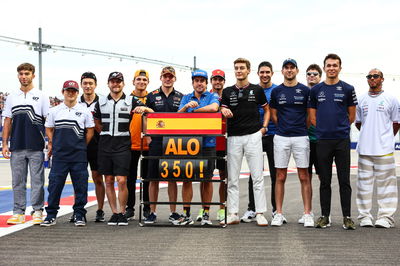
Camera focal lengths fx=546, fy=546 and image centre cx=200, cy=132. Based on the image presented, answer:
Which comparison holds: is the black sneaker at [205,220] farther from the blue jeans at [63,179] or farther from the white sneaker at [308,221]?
the blue jeans at [63,179]

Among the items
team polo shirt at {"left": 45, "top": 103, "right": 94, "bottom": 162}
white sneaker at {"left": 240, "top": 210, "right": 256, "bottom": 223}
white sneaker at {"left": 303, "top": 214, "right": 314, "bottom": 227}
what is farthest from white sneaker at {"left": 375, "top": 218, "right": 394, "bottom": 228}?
team polo shirt at {"left": 45, "top": 103, "right": 94, "bottom": 162}

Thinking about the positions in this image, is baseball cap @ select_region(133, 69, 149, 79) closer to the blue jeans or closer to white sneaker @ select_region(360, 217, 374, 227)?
the blue jeans

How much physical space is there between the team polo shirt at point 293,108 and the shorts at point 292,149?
0.07 m

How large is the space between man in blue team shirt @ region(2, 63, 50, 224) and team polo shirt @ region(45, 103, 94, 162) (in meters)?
0.27

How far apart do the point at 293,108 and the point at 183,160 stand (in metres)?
1.53

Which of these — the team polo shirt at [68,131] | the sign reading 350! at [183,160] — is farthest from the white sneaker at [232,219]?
the team polo shirt at [68,131]

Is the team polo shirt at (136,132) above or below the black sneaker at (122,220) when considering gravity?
above

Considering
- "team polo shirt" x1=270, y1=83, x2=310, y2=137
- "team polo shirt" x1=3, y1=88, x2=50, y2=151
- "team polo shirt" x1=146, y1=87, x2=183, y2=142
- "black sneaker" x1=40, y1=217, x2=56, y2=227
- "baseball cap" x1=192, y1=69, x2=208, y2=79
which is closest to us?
"black sneaker" x1=40, y1=217, x2=56, y2=227

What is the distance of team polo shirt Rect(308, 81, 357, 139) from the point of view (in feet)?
22.1

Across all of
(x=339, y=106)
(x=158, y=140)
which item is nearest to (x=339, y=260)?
(x=339, y=106)

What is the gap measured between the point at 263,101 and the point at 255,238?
1.88 metres

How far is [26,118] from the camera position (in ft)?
23.0

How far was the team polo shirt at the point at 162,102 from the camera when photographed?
725 centimetres

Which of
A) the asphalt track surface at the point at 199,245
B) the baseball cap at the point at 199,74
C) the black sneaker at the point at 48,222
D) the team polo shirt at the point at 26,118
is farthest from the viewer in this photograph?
the team polo shirt at the point at 26,118
